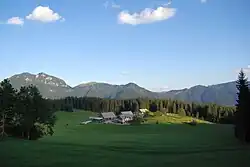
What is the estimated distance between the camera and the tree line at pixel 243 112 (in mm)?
58969

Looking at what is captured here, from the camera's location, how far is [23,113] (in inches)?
2598

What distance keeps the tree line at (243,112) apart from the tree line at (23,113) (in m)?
36.2

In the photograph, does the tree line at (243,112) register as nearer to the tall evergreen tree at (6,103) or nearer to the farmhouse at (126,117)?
the tall evergreen tree at (6,103)

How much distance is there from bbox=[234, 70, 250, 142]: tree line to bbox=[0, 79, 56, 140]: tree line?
119 ft

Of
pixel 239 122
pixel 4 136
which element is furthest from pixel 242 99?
pixel 4 136

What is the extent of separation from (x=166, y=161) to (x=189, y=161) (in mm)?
2085

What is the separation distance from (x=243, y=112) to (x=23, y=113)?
131 ft

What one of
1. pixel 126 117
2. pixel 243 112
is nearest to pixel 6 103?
pixel 243 112

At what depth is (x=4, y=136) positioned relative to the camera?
6291 cm

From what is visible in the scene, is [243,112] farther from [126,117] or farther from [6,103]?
[126,117]

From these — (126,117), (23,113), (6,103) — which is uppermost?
(6,103)

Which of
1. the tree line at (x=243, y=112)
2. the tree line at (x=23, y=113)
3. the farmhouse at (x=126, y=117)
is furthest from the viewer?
the farmhouse at (x=126, y=117)

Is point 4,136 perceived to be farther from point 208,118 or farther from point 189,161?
point 208,118

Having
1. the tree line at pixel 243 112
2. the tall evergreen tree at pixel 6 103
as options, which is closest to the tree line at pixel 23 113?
the tall evergreen tree at pixel 6 103
